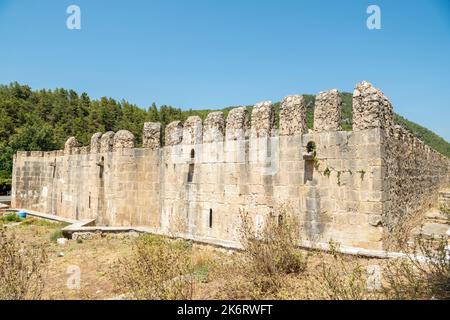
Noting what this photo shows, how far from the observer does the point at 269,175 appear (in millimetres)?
8000

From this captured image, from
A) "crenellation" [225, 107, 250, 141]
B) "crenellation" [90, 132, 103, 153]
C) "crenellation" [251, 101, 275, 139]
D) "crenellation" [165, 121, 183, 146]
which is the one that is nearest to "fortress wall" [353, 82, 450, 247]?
"crenellation" [251, 101, 275, 139]

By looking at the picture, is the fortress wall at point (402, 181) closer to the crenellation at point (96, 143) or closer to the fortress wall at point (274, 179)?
the fortress wall at point (274, 179)

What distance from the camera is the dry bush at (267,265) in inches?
177

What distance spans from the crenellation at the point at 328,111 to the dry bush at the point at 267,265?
8.34ft

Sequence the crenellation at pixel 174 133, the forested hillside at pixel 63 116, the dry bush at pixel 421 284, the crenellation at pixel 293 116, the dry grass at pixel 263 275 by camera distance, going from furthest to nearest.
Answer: the forested hillside at pixel 63 116 → the crenellation at pixel 174 133 → the crenellation at pixel 293 116 → the dry grass at pixel 263 275 → the dry bush at pixel 421 284

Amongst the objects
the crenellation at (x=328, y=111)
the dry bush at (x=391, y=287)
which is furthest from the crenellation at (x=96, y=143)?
the dry bush at (x=391, y=287)

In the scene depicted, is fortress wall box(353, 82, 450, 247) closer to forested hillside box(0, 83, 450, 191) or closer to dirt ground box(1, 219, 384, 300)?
dirt ground box(1, 219, 384, 300)

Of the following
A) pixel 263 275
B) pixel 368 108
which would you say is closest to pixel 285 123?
pixel 368 108

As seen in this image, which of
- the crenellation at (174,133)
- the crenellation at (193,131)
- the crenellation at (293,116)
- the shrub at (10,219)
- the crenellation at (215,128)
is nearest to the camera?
the crenellation at (293,116)

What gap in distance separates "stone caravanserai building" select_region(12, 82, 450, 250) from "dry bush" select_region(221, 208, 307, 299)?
1.82m

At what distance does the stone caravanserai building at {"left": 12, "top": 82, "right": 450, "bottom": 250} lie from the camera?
256 inches

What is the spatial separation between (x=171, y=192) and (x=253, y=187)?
3.09 metres

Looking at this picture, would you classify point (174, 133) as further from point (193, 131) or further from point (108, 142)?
point (108, 142)

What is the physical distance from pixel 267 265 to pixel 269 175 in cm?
339
